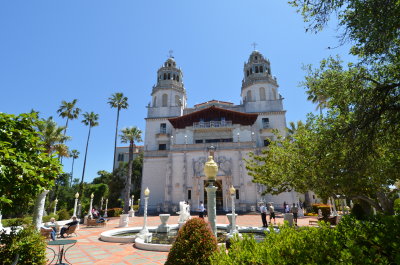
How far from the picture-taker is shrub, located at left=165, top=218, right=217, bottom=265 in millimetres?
4521

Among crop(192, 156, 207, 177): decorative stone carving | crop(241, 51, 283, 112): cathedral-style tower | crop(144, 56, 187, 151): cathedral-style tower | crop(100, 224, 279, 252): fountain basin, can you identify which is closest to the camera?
crop(100, 224, 279, 252): fountain basin

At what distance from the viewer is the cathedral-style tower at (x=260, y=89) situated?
38.8m

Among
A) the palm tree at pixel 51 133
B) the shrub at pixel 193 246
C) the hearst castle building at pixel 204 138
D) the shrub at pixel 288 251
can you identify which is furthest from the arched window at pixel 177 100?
the shrub at pixel 288 251

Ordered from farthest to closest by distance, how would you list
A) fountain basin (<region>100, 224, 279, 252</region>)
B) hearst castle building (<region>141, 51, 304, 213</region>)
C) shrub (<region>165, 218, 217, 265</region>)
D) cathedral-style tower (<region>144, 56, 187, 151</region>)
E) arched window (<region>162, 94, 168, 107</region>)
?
arched window (<region>162, 94, 168, 107</region>) < cathedral-style tower (<region>144, 56, 187, 151</region>) < hearst castle building (<region>141, 51, 304, 213</region>) < fountain basin (<region>100, 224, 279, 252</region>) < shrub (<region>165, 218, 217, 265</region>)

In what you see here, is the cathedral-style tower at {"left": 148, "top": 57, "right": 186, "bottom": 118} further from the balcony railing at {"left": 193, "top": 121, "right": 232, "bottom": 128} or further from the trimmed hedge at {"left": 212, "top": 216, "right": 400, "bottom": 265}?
the trimmed hedge at {"left": 212, "top": 216, "right": 400, "bottom": 265}

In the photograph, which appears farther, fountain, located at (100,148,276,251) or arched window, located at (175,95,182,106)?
arched window, located at (175,95,182,106)

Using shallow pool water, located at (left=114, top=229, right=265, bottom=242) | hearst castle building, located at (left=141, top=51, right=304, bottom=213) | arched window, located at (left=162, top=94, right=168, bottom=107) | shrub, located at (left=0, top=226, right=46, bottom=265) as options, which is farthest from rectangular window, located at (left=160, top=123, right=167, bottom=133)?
shrub, located at (left=0, top=226, right=46, bottom=265)

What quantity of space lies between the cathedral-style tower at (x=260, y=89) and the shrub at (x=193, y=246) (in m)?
36.1

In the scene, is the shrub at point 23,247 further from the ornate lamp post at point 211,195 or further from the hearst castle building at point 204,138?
the hearst castle building at point 204,138

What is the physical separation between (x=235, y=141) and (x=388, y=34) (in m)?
29.1

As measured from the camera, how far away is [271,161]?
14.1 m

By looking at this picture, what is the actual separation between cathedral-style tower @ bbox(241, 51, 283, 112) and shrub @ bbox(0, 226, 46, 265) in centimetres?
3680

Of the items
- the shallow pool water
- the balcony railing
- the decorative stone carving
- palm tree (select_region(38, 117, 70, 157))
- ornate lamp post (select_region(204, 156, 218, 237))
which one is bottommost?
the shallow pool water

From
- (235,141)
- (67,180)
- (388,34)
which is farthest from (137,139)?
(67,180)
